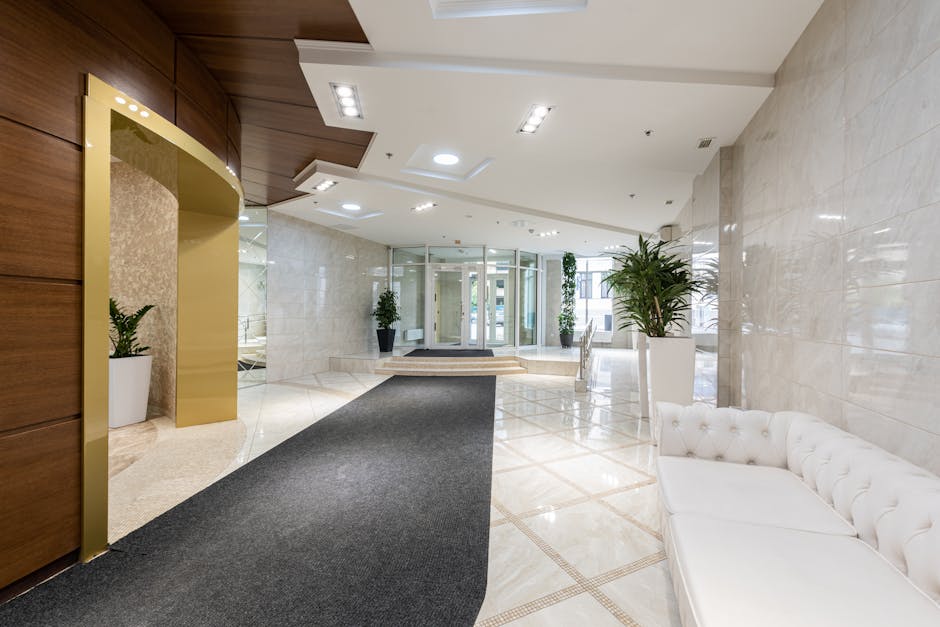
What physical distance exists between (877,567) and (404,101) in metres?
3.92

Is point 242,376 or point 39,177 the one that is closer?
point 39,177

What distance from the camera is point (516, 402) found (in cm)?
618

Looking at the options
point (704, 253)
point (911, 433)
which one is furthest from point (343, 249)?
point (911, 433)

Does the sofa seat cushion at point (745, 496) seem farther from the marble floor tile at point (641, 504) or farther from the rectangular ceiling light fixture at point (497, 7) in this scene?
the rectangular ceiling light fixture at point (497, 7)

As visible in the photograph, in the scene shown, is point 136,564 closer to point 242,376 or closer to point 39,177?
point 39,177

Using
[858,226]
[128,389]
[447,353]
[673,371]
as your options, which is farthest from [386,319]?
[858,226]

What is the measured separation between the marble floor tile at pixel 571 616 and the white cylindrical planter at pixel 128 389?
5110 mm

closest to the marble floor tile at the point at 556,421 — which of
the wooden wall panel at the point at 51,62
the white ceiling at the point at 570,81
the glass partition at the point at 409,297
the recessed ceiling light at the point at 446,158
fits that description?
the white ceiling at the point at 570,81

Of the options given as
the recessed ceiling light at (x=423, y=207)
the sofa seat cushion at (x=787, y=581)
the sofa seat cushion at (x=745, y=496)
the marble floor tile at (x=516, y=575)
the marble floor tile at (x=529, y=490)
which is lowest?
the marble floor tile at (x=529, y=490)

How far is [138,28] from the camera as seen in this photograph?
2490mm

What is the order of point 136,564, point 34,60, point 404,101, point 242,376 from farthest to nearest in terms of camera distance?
point 242,376 < point 404,101 < point 136,564 < point 34,60

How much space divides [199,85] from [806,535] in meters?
4.52

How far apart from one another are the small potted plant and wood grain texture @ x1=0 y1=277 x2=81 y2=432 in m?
8.68

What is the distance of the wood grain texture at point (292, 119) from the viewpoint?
3.82 meters
